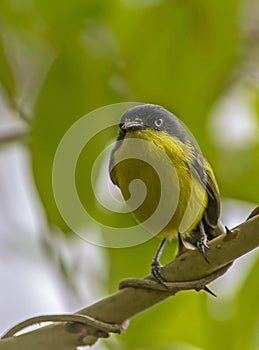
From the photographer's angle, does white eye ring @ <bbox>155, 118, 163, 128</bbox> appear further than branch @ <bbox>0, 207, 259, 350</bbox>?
Yes

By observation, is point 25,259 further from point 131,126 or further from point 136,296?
point 136,296

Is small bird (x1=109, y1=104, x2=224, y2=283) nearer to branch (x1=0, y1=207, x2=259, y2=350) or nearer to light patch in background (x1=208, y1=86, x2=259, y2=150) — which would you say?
branch (x1=0, y1=207, x2=259, y2=350)

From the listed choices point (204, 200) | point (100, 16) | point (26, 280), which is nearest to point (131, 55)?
point (100, 16)

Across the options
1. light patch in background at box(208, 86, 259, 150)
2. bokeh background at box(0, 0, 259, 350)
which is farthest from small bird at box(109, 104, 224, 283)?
light patch in background at box(208, 86, 259, 150)

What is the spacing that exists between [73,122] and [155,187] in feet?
1.46

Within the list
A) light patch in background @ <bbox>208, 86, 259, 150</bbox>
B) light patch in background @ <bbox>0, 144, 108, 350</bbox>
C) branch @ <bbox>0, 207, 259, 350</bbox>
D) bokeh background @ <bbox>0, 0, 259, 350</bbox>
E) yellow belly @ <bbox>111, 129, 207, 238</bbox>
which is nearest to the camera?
branch @ <bbox>0, 207, 259, 350</bbox>

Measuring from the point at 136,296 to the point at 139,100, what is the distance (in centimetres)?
56

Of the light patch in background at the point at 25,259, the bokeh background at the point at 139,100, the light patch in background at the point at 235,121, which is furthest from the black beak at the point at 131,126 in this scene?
the light patch in background at the point at 25,259

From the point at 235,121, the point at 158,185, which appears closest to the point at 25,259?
the point at 235,121

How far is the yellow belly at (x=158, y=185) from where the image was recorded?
3.06ft

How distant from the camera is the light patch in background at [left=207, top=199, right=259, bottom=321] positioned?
4.12 ft

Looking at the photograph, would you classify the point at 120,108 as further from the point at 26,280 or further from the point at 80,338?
the point at 26,280

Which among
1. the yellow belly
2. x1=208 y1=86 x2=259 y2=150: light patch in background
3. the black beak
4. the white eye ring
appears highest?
the black beak

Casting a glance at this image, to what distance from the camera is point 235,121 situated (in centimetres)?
164
